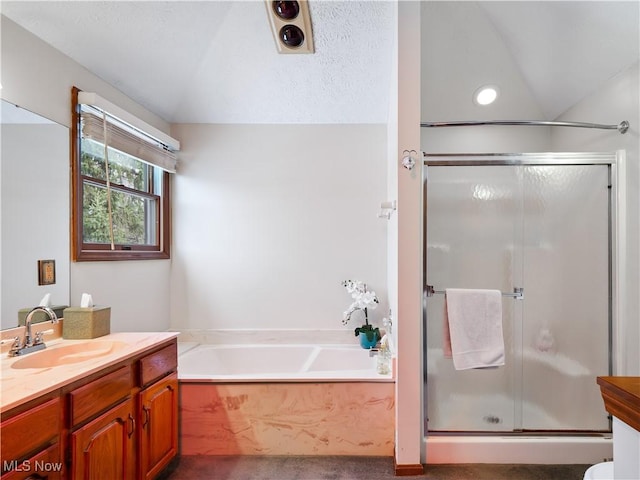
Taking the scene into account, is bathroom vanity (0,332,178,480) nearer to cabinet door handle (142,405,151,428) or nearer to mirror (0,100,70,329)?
cabinet door handle (142,405,151,428)

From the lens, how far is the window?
190 cm

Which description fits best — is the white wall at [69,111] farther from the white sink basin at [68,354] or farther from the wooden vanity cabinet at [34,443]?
the wooden vanity cabinet at [34,443]

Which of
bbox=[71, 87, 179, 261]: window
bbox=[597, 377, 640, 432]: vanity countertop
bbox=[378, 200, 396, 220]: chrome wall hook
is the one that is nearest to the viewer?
bbox=[597, 377, 640, 432]: vanity countertop

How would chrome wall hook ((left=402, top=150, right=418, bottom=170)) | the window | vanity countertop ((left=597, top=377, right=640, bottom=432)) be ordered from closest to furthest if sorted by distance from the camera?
vanity countertop ((left=597, top=377, right=640, bottom=432)), chrome wall hook ((left=402, top=150, right=418, bottom=170)), the window

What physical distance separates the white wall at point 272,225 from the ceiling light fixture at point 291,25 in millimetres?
711

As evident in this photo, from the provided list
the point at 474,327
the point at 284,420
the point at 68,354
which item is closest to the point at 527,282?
the point at 474,327

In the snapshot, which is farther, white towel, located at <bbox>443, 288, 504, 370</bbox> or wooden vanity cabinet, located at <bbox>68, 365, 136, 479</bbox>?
white towel, located at <bbox>443, 288, 504, 370</bbox>

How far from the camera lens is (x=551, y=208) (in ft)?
6.83

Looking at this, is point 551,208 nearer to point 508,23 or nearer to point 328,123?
point 508,23

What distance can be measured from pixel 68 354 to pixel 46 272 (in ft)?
1.49

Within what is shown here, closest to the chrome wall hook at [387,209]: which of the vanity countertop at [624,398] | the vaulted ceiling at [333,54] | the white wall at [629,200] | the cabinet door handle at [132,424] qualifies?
the vaulted ceiling at [333,54]

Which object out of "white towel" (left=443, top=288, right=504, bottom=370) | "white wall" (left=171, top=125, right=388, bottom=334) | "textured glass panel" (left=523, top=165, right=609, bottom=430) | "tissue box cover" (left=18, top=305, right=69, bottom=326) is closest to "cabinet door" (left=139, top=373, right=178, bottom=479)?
"tissue box cover" (left=18, top=305, right=69, bottom=326)

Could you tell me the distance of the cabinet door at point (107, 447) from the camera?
3.96 ft

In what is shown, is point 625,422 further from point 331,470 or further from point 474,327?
point 331,470
